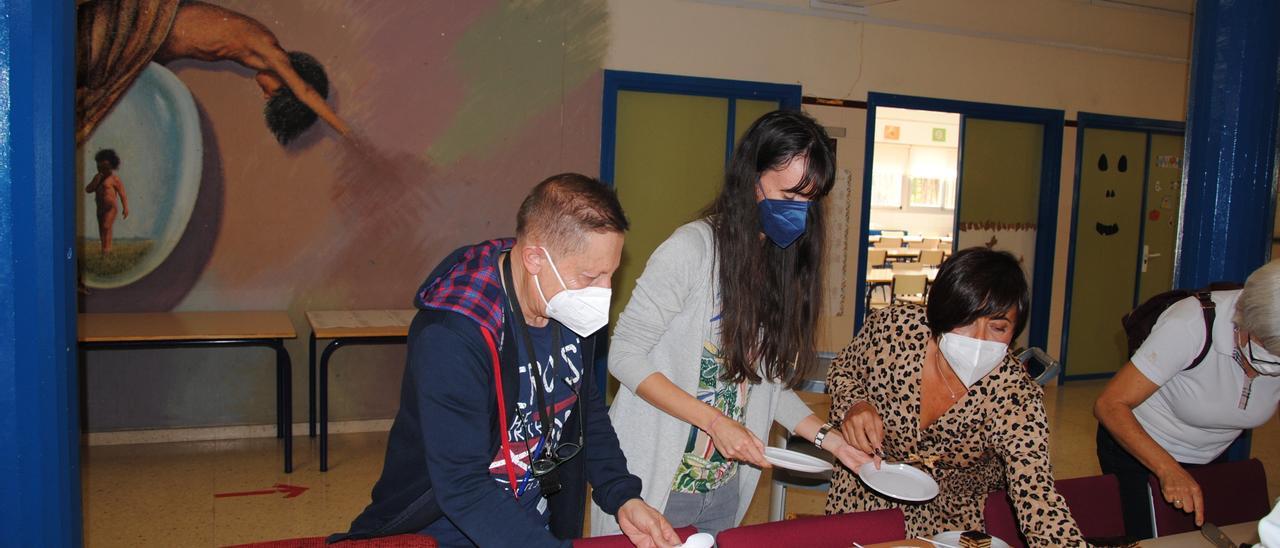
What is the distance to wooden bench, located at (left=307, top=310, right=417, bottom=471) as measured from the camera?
437 centimetres

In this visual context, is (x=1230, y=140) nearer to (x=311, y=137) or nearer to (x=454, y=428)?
(x=454, y=428)

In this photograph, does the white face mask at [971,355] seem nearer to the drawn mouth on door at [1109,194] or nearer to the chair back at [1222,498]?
the chair back at [1222,498]

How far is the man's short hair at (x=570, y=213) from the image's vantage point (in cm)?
154

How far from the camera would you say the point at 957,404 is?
2.05 m

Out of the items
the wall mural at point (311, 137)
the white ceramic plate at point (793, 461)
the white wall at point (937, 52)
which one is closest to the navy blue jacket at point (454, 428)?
the white ceramic plate at point (793, 461)

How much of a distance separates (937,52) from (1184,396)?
470 centimetres

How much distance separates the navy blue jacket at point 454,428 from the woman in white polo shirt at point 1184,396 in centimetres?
159

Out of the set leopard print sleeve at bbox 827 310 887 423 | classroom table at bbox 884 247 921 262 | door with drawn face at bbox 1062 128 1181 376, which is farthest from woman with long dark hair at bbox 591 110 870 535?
classroom table at bbox 884 247 921 262

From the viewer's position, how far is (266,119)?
4879 mm

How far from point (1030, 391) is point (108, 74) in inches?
187

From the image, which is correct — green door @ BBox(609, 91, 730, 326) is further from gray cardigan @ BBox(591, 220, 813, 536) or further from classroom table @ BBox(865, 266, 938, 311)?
classroom table @ BBox(865, 266, 938, 311)

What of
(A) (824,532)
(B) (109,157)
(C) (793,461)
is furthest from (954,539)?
(B) (109,157)

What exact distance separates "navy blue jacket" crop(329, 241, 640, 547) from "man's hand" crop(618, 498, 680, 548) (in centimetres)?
22

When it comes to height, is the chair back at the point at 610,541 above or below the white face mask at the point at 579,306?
below
